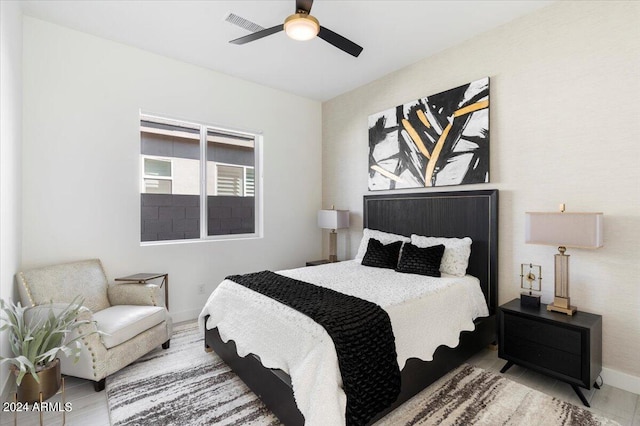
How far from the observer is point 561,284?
2.41m

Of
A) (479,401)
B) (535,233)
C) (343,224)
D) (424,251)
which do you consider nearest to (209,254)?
(343,224)

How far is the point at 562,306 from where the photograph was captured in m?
2.38

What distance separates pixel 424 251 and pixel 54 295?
3307 millimetres

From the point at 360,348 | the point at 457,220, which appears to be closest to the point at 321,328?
the point at 360,348

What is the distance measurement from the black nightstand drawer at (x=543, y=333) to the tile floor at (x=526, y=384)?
33cm

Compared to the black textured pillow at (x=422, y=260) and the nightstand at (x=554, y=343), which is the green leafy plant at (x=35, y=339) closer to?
the black textured pillow at (x=422, y=260)

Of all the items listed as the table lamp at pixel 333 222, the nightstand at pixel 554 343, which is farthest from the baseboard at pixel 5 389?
the nightstand at pixel 554 343

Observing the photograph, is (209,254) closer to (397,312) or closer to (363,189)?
(363,189)

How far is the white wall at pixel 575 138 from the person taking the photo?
229cm

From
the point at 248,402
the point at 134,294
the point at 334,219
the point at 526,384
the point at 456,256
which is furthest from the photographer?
the point at 334,219

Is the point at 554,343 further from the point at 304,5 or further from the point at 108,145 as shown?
the point at 108,145

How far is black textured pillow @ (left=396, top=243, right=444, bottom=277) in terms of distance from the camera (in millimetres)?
2920

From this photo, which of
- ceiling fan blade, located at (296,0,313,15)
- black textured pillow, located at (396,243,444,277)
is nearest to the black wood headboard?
black textured pillow, located at (396,243,444,277)

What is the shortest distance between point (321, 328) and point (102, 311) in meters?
2.14
